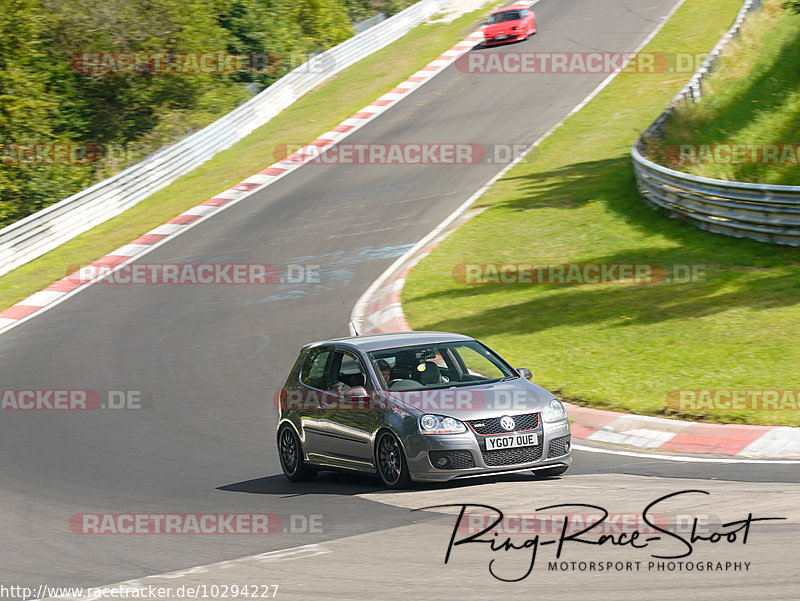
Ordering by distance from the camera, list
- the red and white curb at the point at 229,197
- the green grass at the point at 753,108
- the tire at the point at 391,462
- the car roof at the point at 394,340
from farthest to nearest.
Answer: the green grass at the point at 753,108, the red and white curb at the point at 229,197, the car roof at the point at 394,340, the tire at the point at 391,462

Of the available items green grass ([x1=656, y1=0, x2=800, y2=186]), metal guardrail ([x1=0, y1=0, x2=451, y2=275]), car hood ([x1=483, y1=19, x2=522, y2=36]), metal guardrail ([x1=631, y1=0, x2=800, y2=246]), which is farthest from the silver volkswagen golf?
car hood ([x1=483, y1=19, x2=522, y2=36])

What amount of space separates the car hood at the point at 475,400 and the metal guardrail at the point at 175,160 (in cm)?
1884

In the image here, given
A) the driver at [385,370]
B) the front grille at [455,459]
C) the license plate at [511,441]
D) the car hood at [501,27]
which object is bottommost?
the car hood at [501,27]

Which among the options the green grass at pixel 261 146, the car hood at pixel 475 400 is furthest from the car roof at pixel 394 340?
the green grass at pixel 261 146

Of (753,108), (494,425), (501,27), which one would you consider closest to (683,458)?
(494,425)

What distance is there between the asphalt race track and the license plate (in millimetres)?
526

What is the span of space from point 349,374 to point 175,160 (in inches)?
973

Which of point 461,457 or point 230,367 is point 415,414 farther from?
point 230,367

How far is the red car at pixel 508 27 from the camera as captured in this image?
42.4 meters

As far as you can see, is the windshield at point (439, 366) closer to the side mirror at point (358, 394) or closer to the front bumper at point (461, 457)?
the side mirror at point (358, 394)

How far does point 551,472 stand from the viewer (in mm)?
10422

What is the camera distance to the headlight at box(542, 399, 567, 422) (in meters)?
10.1

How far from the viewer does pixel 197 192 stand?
32.0 meters

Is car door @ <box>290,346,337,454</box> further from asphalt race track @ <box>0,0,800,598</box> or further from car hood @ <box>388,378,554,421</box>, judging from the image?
car hood @ <box>388,378,554,421</box>
